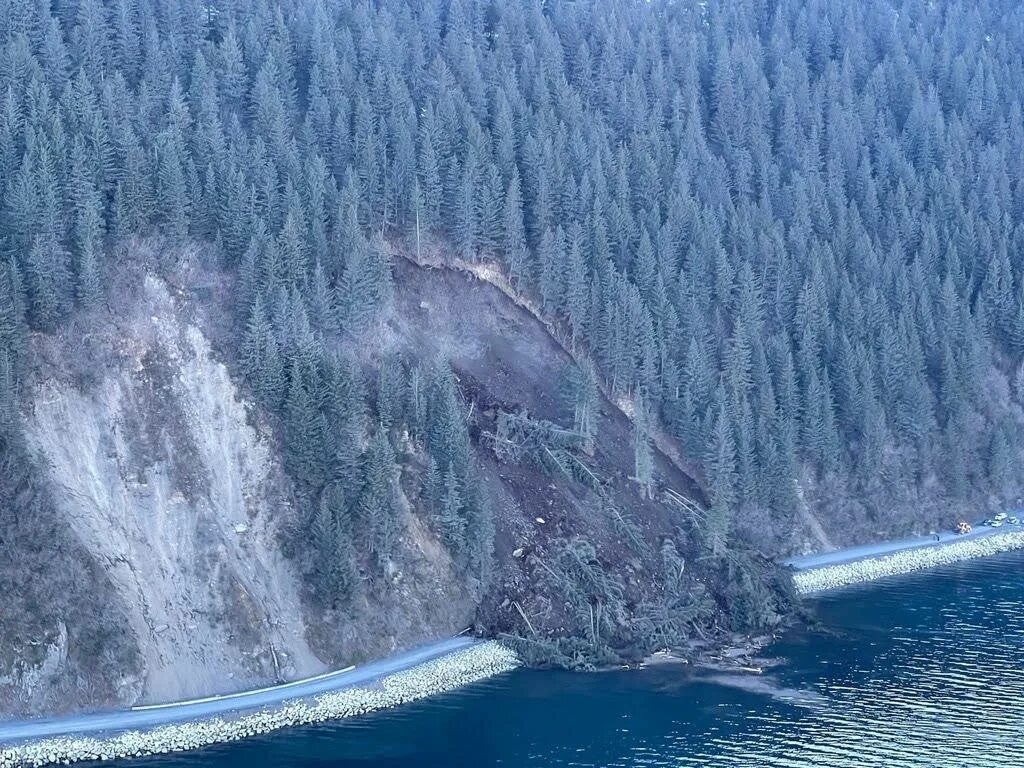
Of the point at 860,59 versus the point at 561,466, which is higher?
the point at 860,59

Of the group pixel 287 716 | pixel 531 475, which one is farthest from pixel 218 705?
pixel 531 475

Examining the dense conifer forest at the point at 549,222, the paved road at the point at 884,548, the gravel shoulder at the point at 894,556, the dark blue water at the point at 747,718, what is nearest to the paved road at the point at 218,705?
the dark blue water at the point at 747,718

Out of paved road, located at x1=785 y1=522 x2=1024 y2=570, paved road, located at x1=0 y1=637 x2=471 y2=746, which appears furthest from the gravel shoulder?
paved road, located at x1=0 y1=637 x2=471 y2=746

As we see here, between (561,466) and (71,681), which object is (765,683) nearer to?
(561,466)

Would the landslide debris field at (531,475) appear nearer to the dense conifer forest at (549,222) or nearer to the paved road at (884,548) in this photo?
the dense conifer forest at (549,222)

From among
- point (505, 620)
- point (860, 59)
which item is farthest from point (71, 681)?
point (860, 59)

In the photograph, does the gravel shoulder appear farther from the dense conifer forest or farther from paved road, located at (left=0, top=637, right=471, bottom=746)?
paved road, located at (left=0, top=637, right=471, bottom=746)

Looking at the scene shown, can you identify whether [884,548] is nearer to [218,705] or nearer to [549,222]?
[549,222]
